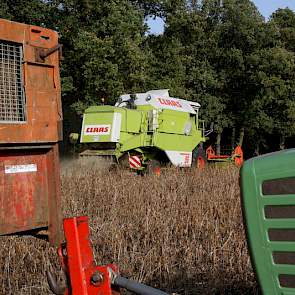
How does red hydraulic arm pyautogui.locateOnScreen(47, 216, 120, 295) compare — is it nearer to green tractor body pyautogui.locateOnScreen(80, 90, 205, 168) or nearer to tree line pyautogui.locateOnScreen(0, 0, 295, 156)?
green tractor body pyautogui.locateOnScreen(80, 90, 205, 168)

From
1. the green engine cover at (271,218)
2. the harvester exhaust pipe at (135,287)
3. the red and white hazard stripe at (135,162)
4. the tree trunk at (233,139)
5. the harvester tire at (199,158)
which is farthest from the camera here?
the tree trunk at (233,139)

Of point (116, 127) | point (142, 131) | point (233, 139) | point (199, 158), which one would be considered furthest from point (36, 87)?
point (233, 139)

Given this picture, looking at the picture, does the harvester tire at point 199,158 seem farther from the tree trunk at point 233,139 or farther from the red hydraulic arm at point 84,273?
the red hydraulic arm at point 84,273

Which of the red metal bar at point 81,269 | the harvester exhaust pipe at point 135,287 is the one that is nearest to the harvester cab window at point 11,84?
the red metal bar at point 81,269

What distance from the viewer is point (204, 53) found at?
2866 cm

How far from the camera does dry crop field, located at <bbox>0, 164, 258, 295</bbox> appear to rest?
4.41 m

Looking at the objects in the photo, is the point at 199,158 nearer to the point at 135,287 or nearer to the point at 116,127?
the point at 116,127

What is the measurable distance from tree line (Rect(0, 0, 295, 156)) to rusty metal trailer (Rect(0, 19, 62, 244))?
53.8 ft

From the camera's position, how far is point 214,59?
29062 millimetres

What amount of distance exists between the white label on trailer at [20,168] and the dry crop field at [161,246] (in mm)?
1479

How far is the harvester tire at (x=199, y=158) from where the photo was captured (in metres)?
16.6

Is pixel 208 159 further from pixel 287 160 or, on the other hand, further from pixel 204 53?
pixel 287 160

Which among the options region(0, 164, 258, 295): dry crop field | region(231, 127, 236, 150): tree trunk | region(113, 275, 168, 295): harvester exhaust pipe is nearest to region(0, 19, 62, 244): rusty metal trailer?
region(113, 275, 168, 295): harvester exhaust pipe

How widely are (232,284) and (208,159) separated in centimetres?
1439
